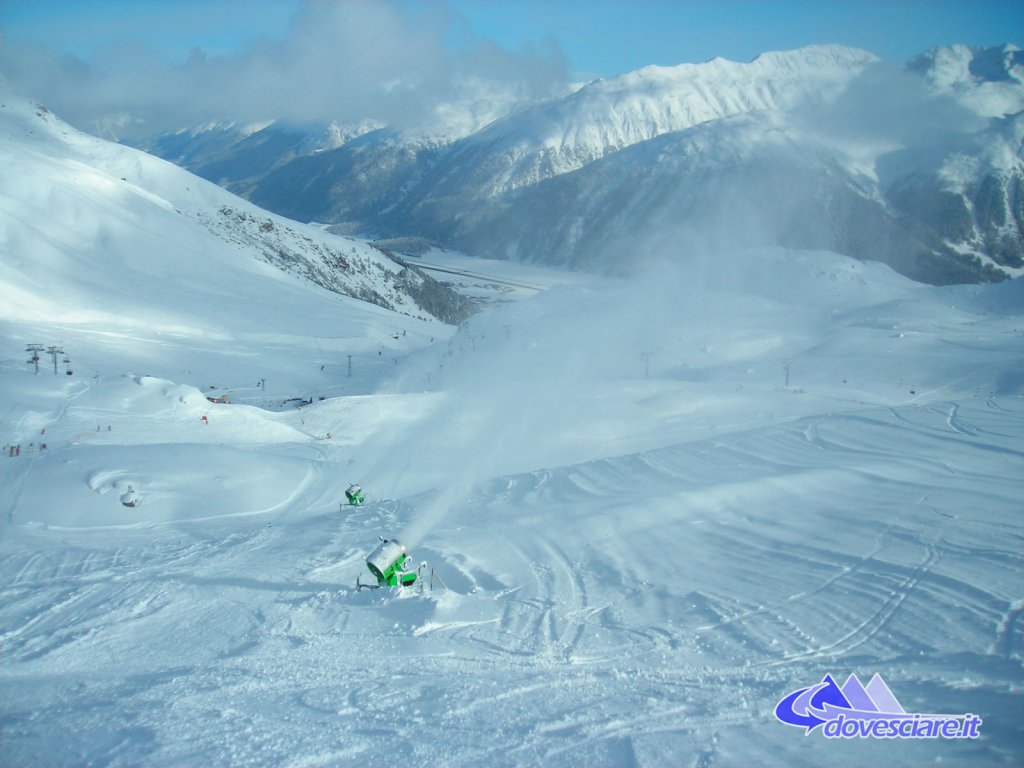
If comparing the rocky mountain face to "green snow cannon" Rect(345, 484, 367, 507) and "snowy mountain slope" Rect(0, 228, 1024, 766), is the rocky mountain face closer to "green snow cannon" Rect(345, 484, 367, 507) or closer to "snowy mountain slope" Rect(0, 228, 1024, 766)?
"snowy mountain slope" Rect(0, 228, 1024, 766)

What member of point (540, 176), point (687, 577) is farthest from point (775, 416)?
point (540, 176)

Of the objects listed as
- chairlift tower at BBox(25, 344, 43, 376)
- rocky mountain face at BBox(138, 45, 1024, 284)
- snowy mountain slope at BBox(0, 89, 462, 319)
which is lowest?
chairlift tower at BBox(25, 344, 43, 376)

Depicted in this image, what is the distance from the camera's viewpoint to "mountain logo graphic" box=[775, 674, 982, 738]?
5.29 metres

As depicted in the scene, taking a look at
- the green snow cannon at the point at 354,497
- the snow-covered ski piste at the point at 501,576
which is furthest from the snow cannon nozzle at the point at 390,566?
the green snow cannon at the point at 354,497

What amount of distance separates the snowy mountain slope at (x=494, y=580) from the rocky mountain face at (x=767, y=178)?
94.5 metres

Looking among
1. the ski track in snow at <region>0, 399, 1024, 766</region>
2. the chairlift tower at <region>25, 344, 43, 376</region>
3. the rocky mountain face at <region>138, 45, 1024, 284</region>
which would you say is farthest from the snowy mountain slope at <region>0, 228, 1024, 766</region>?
the rocky mountain face at <region>138, 45, 1024, 284</region>

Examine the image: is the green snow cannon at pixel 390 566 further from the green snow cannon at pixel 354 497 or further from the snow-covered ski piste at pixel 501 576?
the green snow cannon at pixel 354 497

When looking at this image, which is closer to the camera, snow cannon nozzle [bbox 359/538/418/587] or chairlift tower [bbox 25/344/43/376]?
snow cannon nozzle [bbox 359/538/418/587]

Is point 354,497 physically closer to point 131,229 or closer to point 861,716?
point 861,716

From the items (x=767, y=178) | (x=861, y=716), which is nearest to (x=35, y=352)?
(x=861, y=716)

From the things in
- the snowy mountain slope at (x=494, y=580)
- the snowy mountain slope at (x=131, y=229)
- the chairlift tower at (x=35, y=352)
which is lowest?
the chairlift tower at (x=35, y=352)

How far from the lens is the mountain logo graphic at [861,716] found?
529 centimetres

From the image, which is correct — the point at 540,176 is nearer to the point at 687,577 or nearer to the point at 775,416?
the point at 775,416

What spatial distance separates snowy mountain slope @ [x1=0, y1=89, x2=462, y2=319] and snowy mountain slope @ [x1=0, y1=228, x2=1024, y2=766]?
30.6 metres
